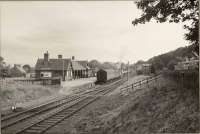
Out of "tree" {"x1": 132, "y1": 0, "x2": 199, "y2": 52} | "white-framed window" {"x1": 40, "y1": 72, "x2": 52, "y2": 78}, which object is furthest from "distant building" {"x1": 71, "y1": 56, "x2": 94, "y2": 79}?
"tree" {"x1": 132, "y1": 0, "x2": 199, "y2": 52}

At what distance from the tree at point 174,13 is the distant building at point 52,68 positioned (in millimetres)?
43030

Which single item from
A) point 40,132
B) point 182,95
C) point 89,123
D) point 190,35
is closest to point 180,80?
point 182,95

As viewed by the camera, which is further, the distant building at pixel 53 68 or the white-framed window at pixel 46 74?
the white-framed window at pixel 46 74

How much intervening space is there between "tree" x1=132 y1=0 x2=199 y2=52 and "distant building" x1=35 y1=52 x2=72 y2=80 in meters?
43.0

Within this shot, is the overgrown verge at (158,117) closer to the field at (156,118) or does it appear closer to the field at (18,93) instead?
the field at (156,118)

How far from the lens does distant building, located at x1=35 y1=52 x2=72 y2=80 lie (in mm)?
53750

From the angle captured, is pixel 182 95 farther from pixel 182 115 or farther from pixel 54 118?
pixel 54 118

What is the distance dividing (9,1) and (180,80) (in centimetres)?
1032

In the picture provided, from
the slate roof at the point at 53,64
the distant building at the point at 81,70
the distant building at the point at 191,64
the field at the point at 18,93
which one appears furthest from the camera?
the distant building at the point at 81,70

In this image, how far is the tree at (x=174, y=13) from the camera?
10.5 meters

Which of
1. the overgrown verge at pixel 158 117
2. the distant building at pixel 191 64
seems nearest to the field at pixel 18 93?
the overgrown verge at pixel 158 117

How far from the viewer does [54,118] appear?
18.1 m

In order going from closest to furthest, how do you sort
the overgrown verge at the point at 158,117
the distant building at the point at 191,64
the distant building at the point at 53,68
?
the overgrown verge at the point at 158,117, the distant building at the point at 191,64, the distant building at the point at 53,68

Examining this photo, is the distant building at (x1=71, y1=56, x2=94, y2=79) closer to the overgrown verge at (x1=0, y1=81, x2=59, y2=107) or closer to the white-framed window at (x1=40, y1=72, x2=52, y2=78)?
the white-framed window at (x1=40, y1=72, x2=52, y2=78)
